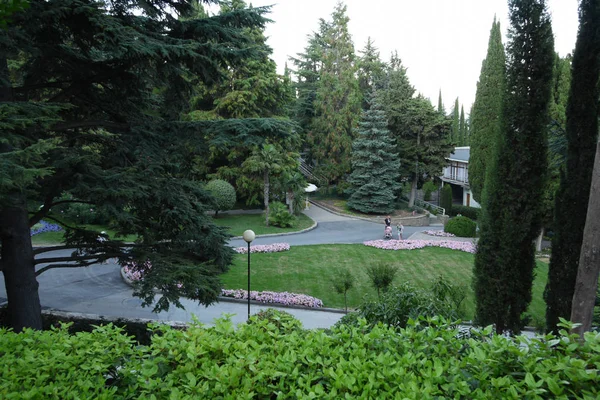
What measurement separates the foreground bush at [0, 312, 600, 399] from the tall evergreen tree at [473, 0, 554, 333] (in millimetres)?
4981

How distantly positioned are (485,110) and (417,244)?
10.2 metres

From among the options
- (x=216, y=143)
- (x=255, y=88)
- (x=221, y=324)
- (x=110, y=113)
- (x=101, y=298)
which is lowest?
(x=101, y=298)

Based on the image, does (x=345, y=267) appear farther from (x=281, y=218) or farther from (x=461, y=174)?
(x=461, y=174)

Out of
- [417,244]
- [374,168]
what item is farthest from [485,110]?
[417,244]

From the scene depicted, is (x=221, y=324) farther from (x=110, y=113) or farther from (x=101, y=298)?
(x=101, y=298)

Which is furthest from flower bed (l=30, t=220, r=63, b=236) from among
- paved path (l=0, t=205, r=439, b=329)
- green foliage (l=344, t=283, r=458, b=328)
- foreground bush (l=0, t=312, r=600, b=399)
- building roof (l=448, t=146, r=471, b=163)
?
building roof (l=448, t=146, r=471, b=163)

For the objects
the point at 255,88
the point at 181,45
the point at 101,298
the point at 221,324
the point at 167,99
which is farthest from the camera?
the point at 255,88

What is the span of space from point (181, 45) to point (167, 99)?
82.4 inches

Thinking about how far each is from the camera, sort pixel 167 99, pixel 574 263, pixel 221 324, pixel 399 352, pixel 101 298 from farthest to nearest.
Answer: pixel 101 298 < pixel 167 99 < pixel 574 263 < pixel 221 324 < pixel 399 352

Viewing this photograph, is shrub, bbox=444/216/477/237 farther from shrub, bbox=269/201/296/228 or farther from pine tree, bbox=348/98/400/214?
shrub, bbox=269/201/296/228

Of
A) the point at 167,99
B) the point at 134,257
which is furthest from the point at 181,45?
the point at 134,257

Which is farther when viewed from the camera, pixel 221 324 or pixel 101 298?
pixel 101 298

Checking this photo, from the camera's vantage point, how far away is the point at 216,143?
6703 millimetres

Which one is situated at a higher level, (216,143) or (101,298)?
(216,143)
